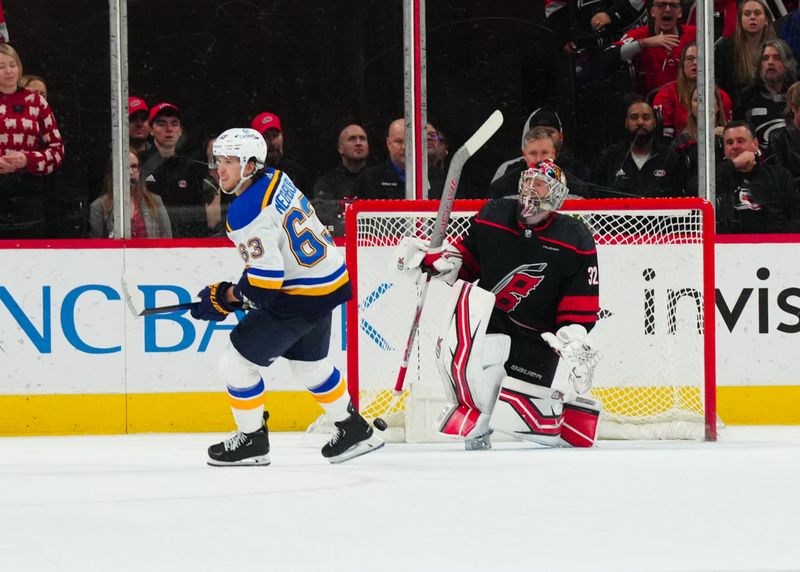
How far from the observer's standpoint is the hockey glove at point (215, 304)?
431cm

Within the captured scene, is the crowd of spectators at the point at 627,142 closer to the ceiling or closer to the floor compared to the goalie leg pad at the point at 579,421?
closer to the ceiling

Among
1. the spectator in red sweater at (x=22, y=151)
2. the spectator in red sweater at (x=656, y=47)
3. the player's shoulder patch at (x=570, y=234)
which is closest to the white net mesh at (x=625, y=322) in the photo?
the player's shoulder patch at (x=570, y=234)

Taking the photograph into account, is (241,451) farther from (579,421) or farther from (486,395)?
(579,421)

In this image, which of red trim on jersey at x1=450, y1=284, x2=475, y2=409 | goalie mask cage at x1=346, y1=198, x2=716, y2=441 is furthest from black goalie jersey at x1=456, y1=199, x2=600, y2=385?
goalie mask cage at x1=346, y1=198, x2=716, y2=441

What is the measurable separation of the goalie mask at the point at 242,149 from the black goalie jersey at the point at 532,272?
104cm

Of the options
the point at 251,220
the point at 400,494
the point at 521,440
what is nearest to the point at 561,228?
the point at 521,440

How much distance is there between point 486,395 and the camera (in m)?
4.99

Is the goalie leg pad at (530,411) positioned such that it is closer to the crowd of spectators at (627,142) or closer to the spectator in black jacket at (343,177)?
the crowd of spectators at (627,142)

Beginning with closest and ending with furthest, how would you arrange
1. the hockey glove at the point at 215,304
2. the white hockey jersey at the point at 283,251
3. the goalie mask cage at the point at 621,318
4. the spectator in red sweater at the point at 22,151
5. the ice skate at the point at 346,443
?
the white hockey jersey at the point at 283,251
the hockey glove at the point at 215,304
the ice skate at the point at 346,443
the goalie mask cage at the point at 621,318
the spectator in red sweater at the point at 22,151

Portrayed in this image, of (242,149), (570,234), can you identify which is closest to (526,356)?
(570,234)

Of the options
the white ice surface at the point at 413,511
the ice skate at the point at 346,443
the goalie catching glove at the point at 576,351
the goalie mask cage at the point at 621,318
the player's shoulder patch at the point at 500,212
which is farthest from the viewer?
the goalie mask cage at the point at 621,318

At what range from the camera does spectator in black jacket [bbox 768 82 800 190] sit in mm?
6004

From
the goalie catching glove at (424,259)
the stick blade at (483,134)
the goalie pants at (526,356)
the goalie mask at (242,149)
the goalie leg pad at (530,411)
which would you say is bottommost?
the goalie leg pad at (530,411)

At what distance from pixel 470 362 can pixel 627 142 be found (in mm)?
1515
